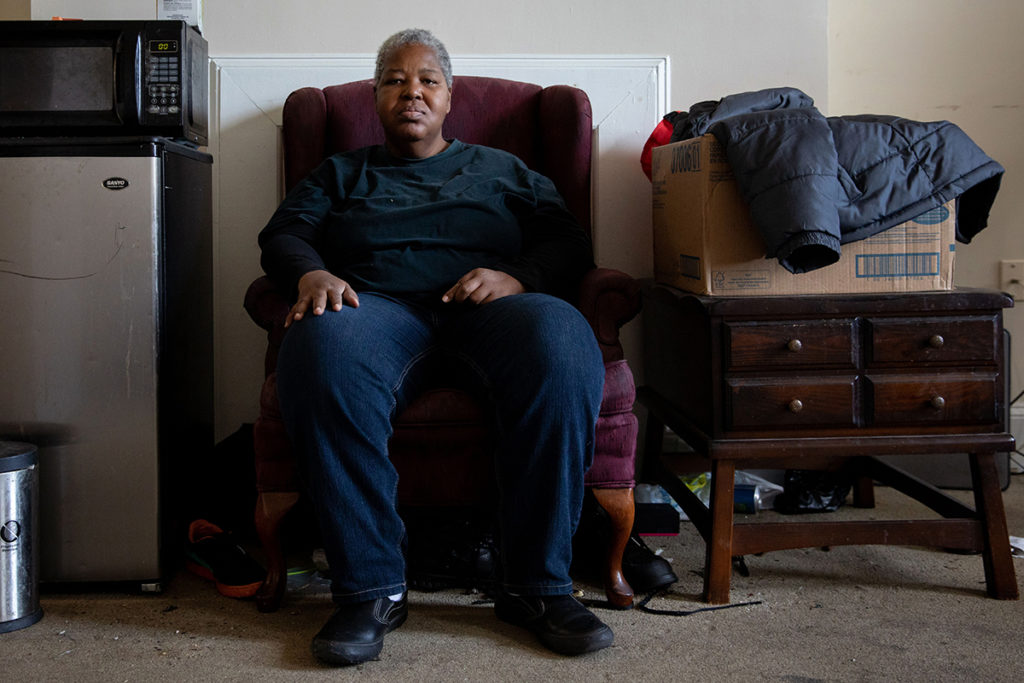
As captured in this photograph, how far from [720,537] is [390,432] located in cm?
67

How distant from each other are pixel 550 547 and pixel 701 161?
2.65ft

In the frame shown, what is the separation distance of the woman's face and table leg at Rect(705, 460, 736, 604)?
92cm

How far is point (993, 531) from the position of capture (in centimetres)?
172

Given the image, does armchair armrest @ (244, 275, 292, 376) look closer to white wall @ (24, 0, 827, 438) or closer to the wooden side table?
white wall @ (24, 0, 827, 438)

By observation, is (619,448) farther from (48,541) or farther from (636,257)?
(48,541)

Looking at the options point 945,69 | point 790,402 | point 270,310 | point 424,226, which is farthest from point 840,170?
point 945,69

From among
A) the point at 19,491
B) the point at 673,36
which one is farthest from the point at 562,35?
the point at 19,491

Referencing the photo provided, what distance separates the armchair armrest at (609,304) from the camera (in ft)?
5.75

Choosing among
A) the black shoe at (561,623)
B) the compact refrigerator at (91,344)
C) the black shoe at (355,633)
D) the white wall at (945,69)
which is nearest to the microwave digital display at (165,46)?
the compact refrigerator at (91,344)

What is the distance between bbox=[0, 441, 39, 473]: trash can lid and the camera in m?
1.58

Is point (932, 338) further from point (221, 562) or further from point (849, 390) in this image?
point (221, 562)

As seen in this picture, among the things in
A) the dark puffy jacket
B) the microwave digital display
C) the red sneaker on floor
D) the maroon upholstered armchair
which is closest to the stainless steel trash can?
the red sneaker on floor

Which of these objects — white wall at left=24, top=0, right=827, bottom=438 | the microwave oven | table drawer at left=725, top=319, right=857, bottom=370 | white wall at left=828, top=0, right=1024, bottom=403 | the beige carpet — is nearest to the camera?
the beige carpet

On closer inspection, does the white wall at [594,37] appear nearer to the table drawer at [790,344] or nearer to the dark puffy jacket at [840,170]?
the dark puffy jacket at [840,170]
